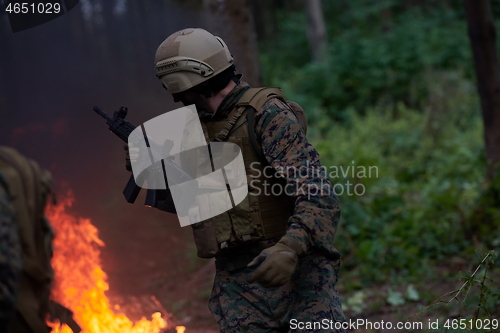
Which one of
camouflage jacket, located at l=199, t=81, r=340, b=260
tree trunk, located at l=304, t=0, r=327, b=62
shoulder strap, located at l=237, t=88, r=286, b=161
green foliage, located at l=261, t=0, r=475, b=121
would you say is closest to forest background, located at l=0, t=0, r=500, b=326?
green foliage, located at l=261, t=0, r=475, b=121

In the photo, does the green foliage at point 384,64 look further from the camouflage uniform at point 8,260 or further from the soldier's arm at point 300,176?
the camouflage uniform at point 8,260

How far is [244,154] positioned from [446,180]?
18.4 ft

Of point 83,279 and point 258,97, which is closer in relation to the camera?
point 258,97

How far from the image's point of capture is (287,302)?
2.44 metres

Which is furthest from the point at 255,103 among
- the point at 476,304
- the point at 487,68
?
the point at 487,68

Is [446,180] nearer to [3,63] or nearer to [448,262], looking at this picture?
[448,262]

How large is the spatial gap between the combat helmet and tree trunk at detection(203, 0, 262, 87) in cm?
278

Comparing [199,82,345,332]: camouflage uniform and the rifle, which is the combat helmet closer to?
[199,82,345,332]: camouflage uniform

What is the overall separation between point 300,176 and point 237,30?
3446 millimetres

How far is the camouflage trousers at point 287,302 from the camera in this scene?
7.82 feet

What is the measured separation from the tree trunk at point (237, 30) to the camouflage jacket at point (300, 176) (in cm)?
297

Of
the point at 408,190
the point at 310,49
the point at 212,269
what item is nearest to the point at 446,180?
the point at 408,190

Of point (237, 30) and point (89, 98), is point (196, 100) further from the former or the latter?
point (237, 30)

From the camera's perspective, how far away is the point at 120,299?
3.56m
